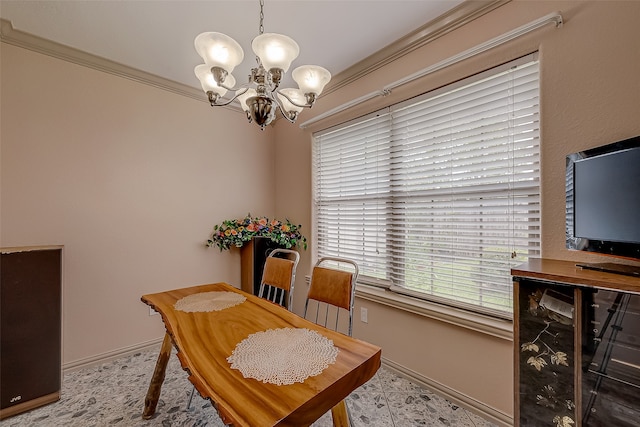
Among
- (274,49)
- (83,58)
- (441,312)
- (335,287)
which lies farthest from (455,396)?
(83,58)

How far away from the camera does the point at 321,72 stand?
4.72ft

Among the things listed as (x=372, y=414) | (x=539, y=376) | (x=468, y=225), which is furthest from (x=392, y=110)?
(x=372, y=414)

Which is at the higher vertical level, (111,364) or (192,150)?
(192,150)

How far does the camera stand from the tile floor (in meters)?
1.63

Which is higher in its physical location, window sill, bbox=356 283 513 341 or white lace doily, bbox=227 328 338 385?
white lace doily, bbox=227 328 338 385

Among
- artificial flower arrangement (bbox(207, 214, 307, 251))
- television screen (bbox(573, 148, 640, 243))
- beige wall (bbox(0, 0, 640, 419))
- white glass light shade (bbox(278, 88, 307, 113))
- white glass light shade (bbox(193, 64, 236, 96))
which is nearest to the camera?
television screen (bbox(573, 148, 640, 243))

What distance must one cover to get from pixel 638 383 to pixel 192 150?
132 inches

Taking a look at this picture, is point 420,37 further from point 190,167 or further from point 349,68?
point 190,167

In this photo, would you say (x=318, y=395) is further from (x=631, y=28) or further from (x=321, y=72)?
(x=631, y=28)

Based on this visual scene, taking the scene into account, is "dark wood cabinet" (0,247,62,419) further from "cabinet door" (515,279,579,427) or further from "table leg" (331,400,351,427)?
"cabinet door" (515,279,579,427)

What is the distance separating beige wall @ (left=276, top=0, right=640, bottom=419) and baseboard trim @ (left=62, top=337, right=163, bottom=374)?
2245 millimetres

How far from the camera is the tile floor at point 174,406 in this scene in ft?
5.34

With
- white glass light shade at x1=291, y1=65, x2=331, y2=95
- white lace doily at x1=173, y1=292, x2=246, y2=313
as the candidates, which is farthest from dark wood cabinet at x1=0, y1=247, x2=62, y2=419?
white glass light shade at x1=291, y1=65, x2=331, y2=95

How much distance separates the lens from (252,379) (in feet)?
2.69
